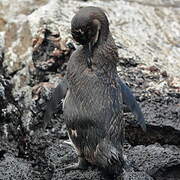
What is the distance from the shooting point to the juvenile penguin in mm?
3398

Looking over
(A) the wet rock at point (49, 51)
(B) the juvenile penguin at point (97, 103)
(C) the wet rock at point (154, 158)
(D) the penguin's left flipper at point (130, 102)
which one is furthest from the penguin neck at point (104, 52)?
(A) the wet rock at point (49, 51)

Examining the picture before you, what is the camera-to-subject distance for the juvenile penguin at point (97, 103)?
11.1 ft

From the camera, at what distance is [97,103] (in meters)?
3.42

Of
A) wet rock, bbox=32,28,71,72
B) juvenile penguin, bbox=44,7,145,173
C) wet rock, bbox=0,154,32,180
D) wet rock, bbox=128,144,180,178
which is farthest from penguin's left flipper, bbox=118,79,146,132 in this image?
wet rock, bbox=32,28,71,72

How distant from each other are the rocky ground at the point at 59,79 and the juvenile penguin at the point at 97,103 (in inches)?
8.3

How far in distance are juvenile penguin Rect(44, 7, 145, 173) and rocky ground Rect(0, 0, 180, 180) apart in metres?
0.21

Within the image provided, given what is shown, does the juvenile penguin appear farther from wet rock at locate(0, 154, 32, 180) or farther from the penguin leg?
wet rock at locate(0, 154, 32, 180)

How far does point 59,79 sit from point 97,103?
126 centimetres

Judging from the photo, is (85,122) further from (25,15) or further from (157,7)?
(157,7)

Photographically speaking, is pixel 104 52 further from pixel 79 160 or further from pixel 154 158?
pixel 154 158

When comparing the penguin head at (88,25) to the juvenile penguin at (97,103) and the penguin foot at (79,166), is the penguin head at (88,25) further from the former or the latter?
the penguin foot at (79,166)

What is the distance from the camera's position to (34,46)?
4879 millimetres

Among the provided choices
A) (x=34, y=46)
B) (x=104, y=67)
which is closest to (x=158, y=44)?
(x=34, y=46)

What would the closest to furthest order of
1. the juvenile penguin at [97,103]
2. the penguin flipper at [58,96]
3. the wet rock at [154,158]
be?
the juvenile penguin at [97,103]
the penguin flipper at [58,96]
the wet rock at [154,158]
